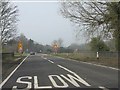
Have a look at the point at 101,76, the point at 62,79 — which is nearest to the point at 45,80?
the point at 62,79

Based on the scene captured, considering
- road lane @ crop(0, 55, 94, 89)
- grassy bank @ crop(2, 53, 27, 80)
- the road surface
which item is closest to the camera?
the road surface

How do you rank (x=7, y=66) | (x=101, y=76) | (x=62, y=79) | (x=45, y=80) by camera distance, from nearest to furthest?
1. (x=45, y=80)
2. (x=62, y=79)
3. (x=101, y=76)
4. (x=7, y=66)

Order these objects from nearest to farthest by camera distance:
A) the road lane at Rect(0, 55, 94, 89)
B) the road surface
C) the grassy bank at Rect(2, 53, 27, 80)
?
the road surface, the road lane at Rect(0, 55, 94, 89), the grassy bank at Rect(2, 53, 27, 80)

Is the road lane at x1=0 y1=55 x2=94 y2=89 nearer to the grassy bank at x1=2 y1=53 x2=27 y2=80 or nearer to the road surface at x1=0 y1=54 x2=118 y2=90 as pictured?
the road surface at x1=0 y1=54 x2=118 y2=90

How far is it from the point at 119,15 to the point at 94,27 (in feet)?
14.7

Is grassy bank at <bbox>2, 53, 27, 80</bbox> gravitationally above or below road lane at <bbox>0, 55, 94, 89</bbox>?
above

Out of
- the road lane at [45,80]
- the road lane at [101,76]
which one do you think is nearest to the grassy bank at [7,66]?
the road lane at [45,80]

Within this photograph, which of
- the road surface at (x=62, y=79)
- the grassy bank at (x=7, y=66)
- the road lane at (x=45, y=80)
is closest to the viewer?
the road surface at (x=62, y=79)

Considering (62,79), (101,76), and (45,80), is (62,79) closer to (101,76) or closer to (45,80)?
(45,80)

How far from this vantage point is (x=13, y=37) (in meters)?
56.3

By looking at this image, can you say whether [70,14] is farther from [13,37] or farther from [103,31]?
[13,37]

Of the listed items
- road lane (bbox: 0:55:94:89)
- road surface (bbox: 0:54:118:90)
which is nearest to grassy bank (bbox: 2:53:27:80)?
road surface (bbox: 0:54:118:90)

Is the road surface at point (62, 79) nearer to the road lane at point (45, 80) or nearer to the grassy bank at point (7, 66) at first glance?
the road lane at point (45, 80)

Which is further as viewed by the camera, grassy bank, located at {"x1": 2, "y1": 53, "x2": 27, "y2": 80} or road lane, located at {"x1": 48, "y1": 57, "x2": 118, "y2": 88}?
grassy bank, located at {"x1": 2, "y1": 53, "x2": 27, "y2": 80}
